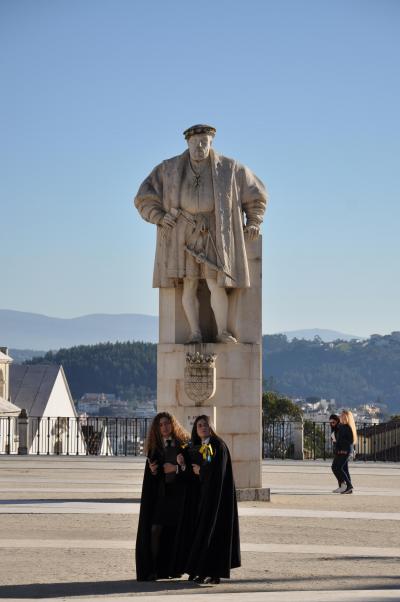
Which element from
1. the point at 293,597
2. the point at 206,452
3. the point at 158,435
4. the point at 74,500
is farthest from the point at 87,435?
the point at 293,597

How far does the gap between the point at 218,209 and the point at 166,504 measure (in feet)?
25.4

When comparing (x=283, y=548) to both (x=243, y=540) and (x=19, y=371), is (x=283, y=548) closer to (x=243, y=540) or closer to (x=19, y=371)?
(x=243, y=540)

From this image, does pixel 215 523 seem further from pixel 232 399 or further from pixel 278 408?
pixel 278 408

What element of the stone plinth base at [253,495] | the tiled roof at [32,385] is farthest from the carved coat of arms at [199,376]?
the tiled roof at [32,385]

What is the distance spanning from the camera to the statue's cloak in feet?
63.0

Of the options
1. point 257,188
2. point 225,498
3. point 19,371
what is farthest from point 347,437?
point 19,371

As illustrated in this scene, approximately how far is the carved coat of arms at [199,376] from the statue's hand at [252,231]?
6.41 feet

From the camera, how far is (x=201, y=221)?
19.2m

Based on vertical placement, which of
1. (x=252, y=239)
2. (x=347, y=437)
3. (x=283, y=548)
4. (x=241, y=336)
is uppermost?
(x=252, y=239)

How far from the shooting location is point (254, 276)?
19.6 meters

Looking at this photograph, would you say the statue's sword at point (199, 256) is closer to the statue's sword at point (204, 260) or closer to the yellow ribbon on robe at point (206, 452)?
the statue's sword at point (204, 260)

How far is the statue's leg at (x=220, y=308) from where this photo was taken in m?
19.2

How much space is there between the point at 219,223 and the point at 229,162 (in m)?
1.04

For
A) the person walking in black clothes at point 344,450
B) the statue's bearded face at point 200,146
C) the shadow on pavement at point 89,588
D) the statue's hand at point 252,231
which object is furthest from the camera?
the person walking in black clothes at point 344,450
